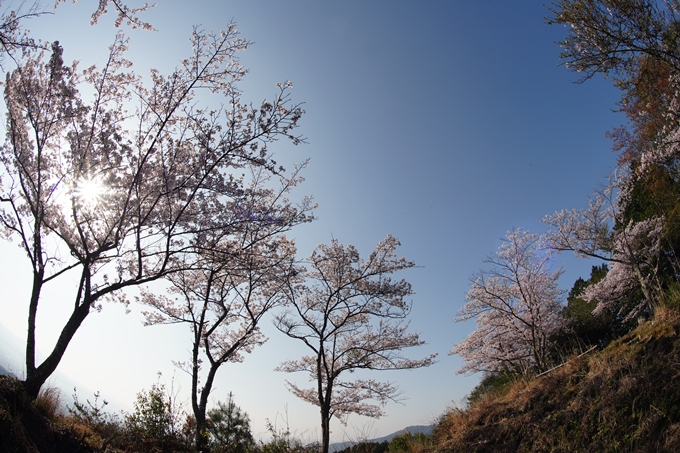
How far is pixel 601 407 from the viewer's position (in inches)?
181

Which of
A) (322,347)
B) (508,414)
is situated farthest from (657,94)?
(322,347)

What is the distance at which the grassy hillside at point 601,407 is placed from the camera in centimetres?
395

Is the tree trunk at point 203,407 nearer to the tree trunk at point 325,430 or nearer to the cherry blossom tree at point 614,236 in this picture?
the tree trunk at point 325,430

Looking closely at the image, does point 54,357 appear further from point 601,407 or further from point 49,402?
point 601,407

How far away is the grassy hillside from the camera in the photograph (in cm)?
395

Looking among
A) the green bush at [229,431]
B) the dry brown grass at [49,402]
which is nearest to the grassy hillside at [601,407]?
the green bush at [229,431]

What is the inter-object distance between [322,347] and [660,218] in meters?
15.7

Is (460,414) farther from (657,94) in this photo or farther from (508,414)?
(657,94)

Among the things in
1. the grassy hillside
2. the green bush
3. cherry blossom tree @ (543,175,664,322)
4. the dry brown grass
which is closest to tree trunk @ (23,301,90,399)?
the dry brown grass

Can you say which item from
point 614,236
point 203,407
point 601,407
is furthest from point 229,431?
point 614,236

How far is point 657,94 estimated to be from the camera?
30.3ft

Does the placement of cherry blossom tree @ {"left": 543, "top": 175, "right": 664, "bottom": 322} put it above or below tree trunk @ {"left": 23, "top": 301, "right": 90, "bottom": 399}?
above

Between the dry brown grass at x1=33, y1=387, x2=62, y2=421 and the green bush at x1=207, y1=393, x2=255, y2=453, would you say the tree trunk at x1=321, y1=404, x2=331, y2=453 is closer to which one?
the green bush at x1=207, y1=393, x2=255, y2=453

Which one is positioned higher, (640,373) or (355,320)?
(355,320)
